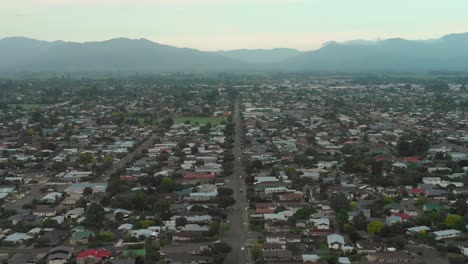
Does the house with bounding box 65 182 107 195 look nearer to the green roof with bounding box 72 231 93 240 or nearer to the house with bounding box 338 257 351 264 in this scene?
the green roof with bounding box 72 231 93 240

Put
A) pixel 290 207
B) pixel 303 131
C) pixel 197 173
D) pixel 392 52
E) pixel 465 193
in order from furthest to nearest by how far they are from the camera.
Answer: pixel 392 52, pixel 303 131, pixel 197 173, pixel 465 193, pixel 290 207

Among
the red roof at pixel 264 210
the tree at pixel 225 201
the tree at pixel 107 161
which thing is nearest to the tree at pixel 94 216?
the tree at pixel 225 201

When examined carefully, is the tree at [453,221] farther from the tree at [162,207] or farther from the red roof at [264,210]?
the tree at [162,207]

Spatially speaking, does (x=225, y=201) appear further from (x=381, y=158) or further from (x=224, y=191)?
(x=381, y=158)

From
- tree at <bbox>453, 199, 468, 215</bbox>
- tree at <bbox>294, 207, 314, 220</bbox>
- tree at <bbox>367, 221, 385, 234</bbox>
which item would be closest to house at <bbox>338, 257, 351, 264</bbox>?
tree at <bbox>367, 221, 385, 234</bbox>

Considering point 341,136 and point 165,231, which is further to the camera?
point 341,136

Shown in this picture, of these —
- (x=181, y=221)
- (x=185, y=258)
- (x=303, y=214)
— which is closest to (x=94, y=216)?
(x=181, y=221)

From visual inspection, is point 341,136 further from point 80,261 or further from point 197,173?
point 80,261

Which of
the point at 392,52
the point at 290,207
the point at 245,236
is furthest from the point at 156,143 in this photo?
the point at 392,52
